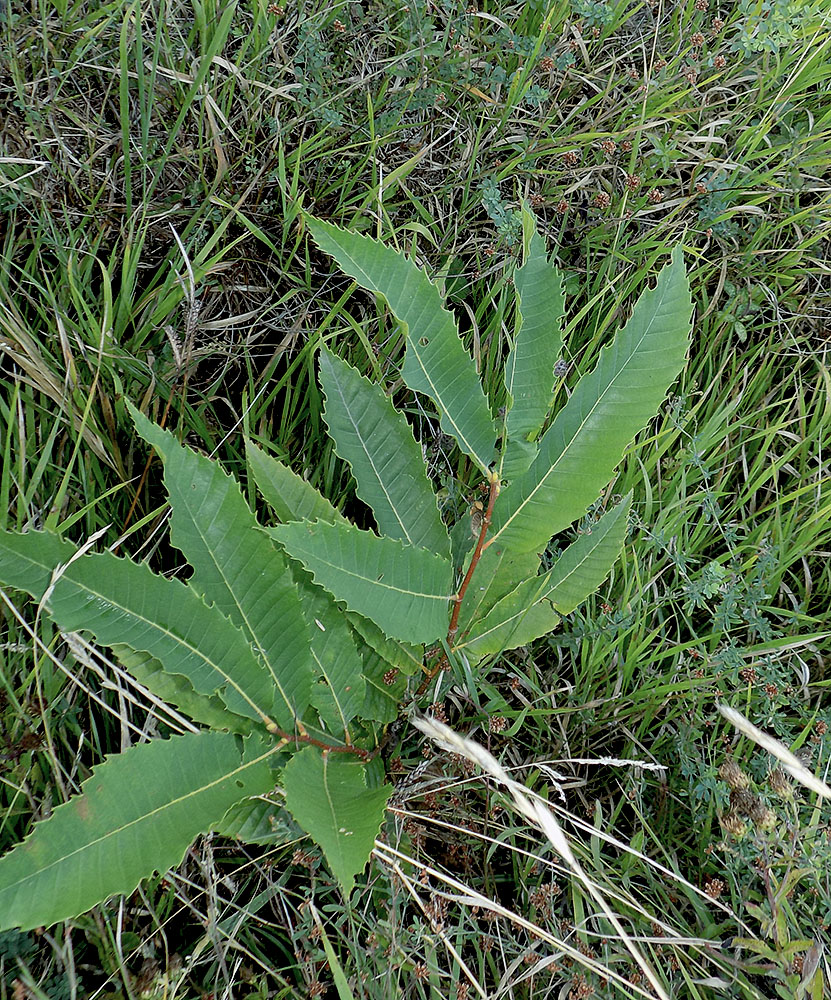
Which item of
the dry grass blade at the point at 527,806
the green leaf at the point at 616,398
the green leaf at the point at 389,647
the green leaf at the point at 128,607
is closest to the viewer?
the dry grass blade at the point at 527,806

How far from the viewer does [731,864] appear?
5.09 ft

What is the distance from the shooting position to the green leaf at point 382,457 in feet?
4.93

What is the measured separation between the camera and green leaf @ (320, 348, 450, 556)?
150 centimetres

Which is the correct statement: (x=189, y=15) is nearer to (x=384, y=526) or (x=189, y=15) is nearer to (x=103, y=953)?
(x=384, y=526)

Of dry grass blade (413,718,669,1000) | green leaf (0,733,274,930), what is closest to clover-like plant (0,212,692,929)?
green leaf (0,733,274,930)

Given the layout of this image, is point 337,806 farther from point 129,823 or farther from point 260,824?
point 129,823

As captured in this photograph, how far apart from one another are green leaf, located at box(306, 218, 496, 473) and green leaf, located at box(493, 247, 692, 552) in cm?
14

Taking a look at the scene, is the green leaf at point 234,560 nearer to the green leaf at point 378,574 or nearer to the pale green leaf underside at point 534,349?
the green leaf at point 378,574

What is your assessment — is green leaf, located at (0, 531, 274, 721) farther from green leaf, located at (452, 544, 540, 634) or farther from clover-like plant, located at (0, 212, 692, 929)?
green leaf, located at (452, 544, 540, 634)

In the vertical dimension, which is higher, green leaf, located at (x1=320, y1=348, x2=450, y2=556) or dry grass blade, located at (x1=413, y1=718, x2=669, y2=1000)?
green leaf, located at (x1=320, y1=348, x2=450, y2=556)

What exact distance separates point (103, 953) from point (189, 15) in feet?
6.93

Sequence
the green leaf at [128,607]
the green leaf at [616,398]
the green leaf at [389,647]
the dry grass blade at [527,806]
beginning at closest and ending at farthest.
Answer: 1. the dry grass blade at [527,806]
2. the green leaf at [128,607]
3. the green leaf at [616,398]
4. the green leaf at [389,647]

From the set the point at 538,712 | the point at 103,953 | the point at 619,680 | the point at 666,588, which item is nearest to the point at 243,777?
the point at 103,953

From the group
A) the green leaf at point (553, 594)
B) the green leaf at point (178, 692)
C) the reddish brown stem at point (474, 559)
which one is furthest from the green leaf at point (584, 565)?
the green leaf at point (178, 692)
